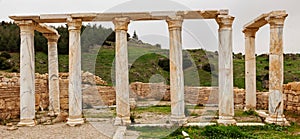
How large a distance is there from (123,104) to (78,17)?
14.4ft

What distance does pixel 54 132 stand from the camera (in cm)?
1312

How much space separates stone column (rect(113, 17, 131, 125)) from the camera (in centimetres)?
1447

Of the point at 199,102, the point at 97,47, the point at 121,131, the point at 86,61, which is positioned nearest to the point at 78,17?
the point at 121,131

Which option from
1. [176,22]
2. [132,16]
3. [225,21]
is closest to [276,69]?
[225,21]

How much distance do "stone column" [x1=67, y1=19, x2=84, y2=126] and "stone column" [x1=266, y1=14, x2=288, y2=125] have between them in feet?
27.5

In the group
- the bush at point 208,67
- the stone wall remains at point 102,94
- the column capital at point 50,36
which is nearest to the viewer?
the stone wall remains at point 102,94

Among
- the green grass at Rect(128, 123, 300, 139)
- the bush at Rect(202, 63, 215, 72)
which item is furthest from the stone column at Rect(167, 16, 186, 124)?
the bush at Rect(202, 63, 215, 72)

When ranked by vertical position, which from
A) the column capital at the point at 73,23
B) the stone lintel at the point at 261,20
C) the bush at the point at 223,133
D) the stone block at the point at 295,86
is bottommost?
the bush at the point at 223,133

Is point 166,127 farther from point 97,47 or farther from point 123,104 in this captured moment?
point 97,47

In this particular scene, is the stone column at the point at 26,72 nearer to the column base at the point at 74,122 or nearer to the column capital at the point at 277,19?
the column base at the point at 74,122

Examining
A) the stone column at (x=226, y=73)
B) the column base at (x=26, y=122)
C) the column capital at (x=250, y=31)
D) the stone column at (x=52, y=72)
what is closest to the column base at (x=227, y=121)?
the stone column at (x=226, y=73)

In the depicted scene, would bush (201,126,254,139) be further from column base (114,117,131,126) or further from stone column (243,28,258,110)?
stone column (243,28,258,110)

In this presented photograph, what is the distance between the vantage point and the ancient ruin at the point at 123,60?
46.9 feet

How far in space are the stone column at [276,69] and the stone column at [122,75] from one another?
20.4ft
